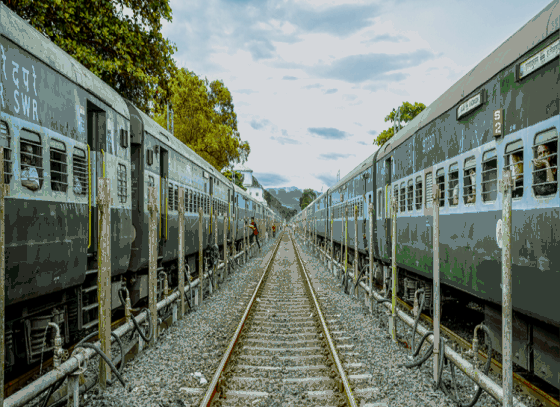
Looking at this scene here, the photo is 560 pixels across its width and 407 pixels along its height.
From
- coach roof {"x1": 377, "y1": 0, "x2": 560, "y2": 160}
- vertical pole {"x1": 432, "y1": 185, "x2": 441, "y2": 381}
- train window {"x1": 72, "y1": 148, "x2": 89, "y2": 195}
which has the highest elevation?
coach roof {"x1": 377, "y1": 0, "x2": 560, "y2": 160}

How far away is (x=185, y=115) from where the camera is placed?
950 inches

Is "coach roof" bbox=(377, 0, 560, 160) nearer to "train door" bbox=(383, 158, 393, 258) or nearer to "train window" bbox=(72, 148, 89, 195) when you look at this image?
"train door" bbox=(383, 158, 393, 258)

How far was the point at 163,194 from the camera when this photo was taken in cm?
935

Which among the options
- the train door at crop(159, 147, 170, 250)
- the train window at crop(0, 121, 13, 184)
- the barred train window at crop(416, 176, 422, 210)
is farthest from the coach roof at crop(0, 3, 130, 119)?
the barred train window at crop(416, 176, 422, 210)

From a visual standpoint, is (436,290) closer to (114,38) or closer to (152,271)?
(152,271)

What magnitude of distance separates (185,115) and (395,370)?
2137 cm

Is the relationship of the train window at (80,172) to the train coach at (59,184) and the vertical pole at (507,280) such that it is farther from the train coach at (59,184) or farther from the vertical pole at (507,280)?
the vertical pole at (507,280)

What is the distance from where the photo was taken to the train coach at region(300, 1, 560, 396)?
3.71 metres

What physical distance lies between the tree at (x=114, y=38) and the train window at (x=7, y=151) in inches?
285

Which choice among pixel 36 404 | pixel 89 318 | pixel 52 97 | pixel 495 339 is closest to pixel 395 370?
pixel 495 339

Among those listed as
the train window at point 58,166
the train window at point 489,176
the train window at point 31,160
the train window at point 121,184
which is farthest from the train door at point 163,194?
the train window at point 489,176

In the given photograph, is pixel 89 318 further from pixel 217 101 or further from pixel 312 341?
pixel 217 101

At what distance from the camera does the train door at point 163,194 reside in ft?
30.0

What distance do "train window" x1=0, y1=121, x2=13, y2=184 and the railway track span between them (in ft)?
10.0
